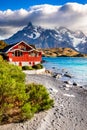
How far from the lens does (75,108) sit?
27.1m

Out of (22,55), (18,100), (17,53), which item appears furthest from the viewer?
(22,55)

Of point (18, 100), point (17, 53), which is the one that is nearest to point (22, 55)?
point (17, 53)

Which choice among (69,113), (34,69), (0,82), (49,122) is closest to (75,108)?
(69,113)

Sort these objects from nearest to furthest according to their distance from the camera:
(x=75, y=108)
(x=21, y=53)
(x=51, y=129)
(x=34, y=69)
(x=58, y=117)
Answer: (x=51, y=129) < (x=58, y=117) < (x=75, y=108) < (x=34, y=69) < (x=21, y=53)

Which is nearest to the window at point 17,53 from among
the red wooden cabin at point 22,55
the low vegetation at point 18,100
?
the red wooden cabin at point 22,55

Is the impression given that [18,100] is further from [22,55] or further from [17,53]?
[22,55]

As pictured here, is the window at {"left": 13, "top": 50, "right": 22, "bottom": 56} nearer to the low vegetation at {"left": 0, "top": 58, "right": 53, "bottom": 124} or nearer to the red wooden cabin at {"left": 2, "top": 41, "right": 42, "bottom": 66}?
the red wooden cabin at {"left": 2, "top": 41, "right": 42, "bottom": 66}

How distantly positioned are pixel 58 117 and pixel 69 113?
214 centimetres

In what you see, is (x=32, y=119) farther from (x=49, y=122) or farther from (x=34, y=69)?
(x=34, y=69)

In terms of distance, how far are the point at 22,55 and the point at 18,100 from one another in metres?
56.6

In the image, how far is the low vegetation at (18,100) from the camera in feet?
60.2

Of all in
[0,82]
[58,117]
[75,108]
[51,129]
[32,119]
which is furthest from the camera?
[75,108]

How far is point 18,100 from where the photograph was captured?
20.0 meters

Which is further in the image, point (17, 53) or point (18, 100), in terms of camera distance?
point (17, 53)
